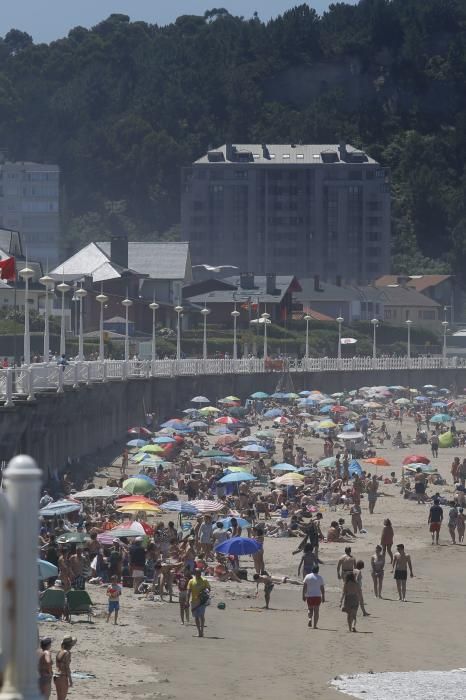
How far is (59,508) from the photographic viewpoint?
30.5m

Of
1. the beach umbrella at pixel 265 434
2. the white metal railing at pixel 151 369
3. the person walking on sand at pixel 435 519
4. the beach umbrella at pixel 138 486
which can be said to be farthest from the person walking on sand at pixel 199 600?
the beach umbrella at pixel 265 434

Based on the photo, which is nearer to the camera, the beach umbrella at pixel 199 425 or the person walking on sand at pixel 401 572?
the person walking on sand at pixel 401 572

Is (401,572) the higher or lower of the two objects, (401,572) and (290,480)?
the higher

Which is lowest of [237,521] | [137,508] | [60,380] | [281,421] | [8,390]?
[281,421]

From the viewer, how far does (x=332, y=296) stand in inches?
5074

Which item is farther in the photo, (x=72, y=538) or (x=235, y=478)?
(x=235, y=478)

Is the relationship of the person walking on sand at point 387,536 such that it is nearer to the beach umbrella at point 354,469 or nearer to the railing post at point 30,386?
the railing post at point 30,386

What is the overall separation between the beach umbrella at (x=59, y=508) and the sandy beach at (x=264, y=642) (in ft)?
11.3

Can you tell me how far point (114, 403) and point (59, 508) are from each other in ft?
87.1

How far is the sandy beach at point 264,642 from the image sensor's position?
19.5 meters

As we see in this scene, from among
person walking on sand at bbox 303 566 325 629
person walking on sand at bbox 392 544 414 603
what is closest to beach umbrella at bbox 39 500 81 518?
person walking on sand at bbox 392 544 414 603

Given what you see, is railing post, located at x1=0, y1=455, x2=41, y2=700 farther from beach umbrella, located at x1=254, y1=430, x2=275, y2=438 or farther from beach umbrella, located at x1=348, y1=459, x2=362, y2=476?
beach umbrella, located at x1=254, y1=430, x2=275, y2=438

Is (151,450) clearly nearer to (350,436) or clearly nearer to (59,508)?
(350,436)

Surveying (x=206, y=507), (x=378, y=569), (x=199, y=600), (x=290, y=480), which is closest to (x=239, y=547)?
(x=378, y=569)
